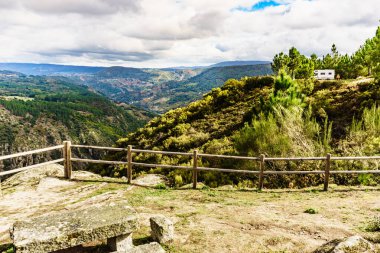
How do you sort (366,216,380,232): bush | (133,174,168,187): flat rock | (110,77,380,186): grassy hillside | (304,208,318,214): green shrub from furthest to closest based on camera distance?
(110,77,380,186): grassy hillside → (133,174,168,187): flat rock → (304,208,318,214): green shrub → (366,216,380,232): bush

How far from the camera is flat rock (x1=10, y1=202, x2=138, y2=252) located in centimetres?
468

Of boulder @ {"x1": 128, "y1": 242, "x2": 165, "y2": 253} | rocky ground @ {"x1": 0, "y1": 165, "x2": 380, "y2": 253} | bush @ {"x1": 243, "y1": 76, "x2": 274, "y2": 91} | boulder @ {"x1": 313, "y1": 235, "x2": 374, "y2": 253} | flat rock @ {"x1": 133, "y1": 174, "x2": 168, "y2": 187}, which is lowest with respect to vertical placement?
flat rock @ {"x1": 133, "y1": 174, "x2": 168, "y2": 187}

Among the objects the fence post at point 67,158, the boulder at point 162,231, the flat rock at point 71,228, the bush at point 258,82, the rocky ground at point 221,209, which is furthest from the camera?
the bush at point 258,82

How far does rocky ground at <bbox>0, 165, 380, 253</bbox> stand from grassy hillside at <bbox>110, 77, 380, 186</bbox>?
2.57 m

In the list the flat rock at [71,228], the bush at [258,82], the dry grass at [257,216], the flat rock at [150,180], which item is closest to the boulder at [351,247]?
the dry grass at [257,216]

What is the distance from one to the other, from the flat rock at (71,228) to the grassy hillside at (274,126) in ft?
23.9

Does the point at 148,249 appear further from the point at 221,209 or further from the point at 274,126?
the point at 274,126

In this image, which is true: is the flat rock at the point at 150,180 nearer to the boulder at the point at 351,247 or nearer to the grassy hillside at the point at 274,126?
the grassy hillside at the point at 274,126

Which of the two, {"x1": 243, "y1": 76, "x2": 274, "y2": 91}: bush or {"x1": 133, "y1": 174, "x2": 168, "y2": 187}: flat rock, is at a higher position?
{"x1": 243, "y1": 76, "x2": 274, "y2": 91}: bush

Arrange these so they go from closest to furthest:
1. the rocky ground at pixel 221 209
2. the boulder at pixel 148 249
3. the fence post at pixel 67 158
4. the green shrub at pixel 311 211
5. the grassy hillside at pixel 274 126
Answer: the boulder at pixel 148 249 → the rocky ground at pixel 221 209 → the green shrub at pixel 311 211 → the fence post at pixel 67 158 → the grassy hillside at pixel 274 126

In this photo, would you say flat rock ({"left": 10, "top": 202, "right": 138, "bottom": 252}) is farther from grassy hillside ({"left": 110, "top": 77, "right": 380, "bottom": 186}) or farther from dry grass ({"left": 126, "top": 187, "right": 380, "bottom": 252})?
grassy hillside ({"left": 110, "top": 77, "right": 380, "bottom": 186})

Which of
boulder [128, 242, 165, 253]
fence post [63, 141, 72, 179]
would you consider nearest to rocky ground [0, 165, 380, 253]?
fence post [63, 141, 72, 179]

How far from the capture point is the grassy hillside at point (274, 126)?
1271cm

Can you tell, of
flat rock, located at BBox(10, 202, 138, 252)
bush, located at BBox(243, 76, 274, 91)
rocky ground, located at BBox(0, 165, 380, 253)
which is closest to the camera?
flat rock, located at BBox(10, 202, 138, 252)
